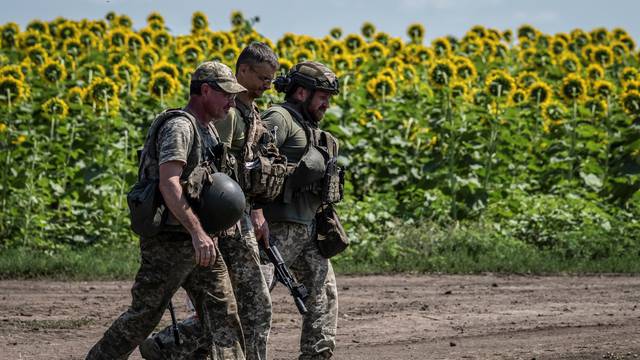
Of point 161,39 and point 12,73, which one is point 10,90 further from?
point 161,39

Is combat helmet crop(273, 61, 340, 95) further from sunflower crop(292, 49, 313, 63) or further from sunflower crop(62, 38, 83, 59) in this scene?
sunflower crop(62, 38, 83, 59)

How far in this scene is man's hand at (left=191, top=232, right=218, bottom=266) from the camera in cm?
585

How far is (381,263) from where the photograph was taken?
13.0m

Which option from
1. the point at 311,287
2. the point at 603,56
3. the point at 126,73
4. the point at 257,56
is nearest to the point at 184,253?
the point at 311,287

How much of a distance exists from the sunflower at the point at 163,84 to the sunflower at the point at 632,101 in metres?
5.83

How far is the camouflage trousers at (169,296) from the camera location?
19.8 feet

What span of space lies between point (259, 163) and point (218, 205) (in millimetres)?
731

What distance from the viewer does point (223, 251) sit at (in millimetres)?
6414

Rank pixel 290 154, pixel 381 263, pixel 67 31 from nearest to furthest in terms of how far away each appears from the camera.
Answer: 1. pixel 290 154
2. pixel 381 263
3. pixel 67 31

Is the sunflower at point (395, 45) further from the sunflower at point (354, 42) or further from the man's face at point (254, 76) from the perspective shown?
the man's face at point (254, 76)

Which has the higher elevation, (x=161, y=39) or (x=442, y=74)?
(x=161, y=39)

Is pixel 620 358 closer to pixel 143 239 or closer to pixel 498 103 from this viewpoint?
pixel 143 239

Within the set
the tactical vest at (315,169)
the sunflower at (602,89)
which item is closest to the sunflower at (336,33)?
the sunflower at (602,89)

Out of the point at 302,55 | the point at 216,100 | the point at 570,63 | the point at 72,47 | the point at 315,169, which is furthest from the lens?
the point at 570,63
